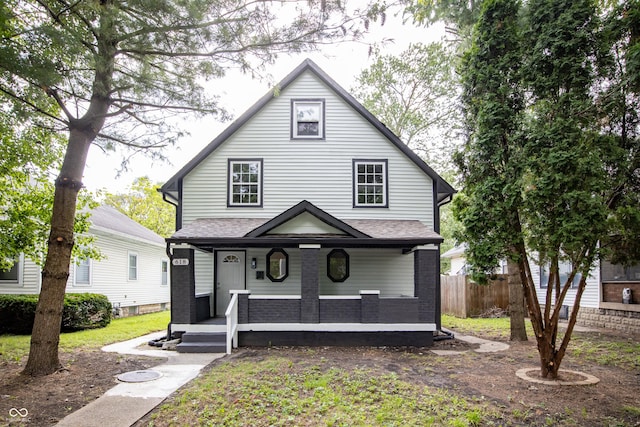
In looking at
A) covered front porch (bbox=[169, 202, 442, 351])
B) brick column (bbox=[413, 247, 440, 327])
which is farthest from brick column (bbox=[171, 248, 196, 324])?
brick column (bbox=[413, 247, 440, 327])

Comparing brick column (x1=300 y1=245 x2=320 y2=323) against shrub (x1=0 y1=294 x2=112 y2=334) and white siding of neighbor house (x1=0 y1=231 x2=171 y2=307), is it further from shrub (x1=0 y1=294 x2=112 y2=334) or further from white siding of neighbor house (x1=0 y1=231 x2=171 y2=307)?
shrub (x1=0 y1=294 x2=112 y2=334)

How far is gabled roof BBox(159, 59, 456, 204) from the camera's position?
12.2 meters

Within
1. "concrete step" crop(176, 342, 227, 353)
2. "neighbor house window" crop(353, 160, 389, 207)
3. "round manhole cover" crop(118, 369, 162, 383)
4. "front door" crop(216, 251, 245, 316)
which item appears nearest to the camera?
"round manhole cover" crop(118, 369, 162, 383)

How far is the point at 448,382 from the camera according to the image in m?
6.55

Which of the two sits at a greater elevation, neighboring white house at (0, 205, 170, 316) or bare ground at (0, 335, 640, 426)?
neighboring white house at (0, 205, 170, 316)

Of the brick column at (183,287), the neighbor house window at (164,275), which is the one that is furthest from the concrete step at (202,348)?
the neighbor house window at (164,275)

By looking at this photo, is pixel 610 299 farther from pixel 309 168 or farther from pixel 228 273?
pixel 228 273

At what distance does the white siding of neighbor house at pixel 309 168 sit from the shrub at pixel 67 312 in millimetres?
4388

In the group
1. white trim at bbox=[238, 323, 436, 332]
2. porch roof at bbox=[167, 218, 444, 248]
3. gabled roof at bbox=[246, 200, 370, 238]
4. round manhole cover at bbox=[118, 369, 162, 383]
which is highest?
gabled roof at bbox=[246, 200, 370, 238]

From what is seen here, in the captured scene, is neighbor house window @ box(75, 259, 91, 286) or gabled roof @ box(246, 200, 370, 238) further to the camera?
neighbor house window @ box(75, 259, 91, 286)

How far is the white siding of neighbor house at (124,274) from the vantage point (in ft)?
50.5

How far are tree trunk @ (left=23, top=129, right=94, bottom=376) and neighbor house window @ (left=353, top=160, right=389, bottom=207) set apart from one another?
709cm

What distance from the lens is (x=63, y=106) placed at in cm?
737

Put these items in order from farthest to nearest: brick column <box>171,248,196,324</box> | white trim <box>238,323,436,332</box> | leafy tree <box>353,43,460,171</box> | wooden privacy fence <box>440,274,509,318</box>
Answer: leafy tree <box>353,43,460,171</box>
wooden privacy fence <box>440,274,509,318</box>
brick column <box>171,248,196,324</box>
white trim <box>238,323,436,332</box>
